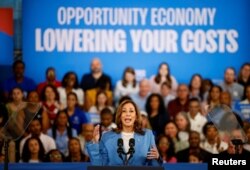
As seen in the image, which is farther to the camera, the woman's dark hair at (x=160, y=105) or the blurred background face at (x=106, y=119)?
the woman's dark hair at (x=160, y=105)

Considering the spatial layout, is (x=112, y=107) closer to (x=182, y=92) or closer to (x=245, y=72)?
(x=182, y=92)

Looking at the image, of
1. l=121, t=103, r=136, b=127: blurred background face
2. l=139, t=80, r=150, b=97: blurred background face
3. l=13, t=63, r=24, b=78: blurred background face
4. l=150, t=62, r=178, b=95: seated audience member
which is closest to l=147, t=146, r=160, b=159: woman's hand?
l=121, t=103, r=136, b=127: blurred background face

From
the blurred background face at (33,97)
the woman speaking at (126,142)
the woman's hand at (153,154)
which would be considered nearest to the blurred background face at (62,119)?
the blurred background face at (33,97)

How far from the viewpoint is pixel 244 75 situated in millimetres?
8633

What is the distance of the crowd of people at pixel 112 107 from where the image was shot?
24.9ft

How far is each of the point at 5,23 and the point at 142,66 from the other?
188 centimetres

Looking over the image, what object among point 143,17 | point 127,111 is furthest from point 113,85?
point 127,111

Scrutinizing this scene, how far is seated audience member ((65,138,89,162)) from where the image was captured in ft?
25.1

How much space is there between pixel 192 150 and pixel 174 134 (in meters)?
0.27

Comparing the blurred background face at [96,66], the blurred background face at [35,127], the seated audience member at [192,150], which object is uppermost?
the blurred background face at [96,66]

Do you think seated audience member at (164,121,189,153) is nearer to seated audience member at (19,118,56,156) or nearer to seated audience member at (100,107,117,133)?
seated audience member at (100,107,117,133)

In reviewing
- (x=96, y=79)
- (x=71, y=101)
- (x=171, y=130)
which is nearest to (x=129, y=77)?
(x=96, y=79)

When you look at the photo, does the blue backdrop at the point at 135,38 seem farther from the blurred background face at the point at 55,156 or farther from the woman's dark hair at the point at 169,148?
the blurred background face at the point at 55,156

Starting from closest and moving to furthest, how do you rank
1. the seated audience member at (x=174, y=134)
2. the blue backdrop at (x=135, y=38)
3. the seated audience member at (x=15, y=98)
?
the seated audience member at (x=174, y=134), the seated audience member at (x=15, y=98), the blue backdrop at (x=135, y=38)
